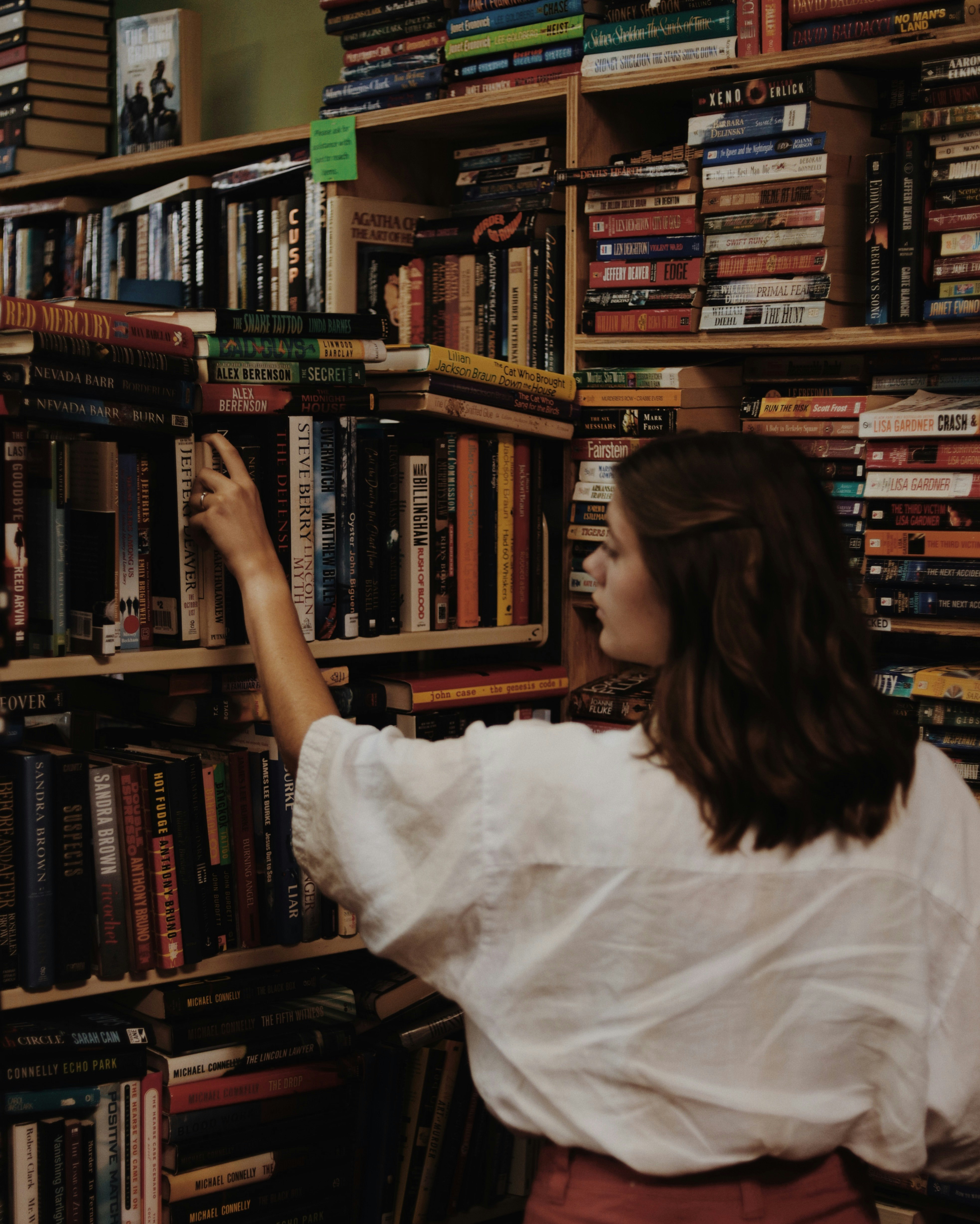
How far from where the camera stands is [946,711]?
1.67m

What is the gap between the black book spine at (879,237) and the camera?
1657mm

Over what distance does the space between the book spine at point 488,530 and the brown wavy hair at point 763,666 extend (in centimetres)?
77

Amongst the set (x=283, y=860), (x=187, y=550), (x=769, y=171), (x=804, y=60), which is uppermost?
(x=804, y=60)

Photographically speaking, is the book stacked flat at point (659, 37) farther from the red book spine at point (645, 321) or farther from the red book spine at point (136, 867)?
the red book spine at point (136, 867)

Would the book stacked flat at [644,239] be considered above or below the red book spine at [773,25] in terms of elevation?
below

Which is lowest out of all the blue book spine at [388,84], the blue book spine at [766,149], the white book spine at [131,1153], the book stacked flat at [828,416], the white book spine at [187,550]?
the white book spine at [131,1153]

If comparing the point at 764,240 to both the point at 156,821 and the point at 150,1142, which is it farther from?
the point at 150,1142

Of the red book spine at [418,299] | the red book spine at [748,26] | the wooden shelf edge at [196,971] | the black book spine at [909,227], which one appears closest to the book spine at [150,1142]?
the wooden shelf edge at [196,971]

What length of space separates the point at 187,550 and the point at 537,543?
23.8 inches

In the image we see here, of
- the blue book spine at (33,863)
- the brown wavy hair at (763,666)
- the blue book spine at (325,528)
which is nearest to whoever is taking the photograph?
the brown wavy hair at (763,666)

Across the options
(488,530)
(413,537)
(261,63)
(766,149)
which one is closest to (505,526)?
(488,530)

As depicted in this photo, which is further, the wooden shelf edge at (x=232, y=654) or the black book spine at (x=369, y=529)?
the black book spine at (x=369, y=529)

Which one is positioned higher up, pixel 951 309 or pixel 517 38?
pixel 517 38

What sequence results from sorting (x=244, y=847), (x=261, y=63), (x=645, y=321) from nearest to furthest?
(x=244, y=847) → (x=645, y=321) → (x=261, y=63)
